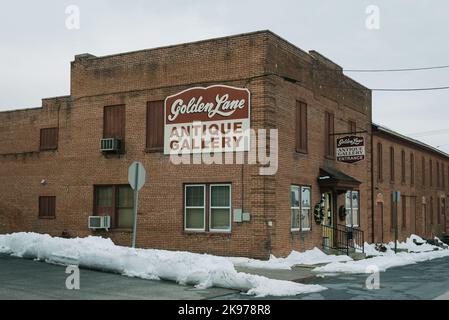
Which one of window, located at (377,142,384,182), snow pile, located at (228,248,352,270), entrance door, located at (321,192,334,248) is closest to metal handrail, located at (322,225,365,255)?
entrance door, located at (321,192,334,248)

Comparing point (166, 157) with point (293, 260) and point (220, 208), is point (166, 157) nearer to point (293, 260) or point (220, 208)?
point (220, 208)

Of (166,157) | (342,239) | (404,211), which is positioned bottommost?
(342,239)

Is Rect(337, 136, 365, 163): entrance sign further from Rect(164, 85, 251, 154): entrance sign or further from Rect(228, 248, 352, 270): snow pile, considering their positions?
Rect(164, 85, 251, 154): entrance sign

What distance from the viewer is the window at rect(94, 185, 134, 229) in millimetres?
22531

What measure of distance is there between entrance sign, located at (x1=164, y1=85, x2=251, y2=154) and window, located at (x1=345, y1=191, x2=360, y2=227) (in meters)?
8.11

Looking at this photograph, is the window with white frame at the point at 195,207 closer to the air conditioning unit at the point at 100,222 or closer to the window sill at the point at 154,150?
the window sill at the point at 154,150

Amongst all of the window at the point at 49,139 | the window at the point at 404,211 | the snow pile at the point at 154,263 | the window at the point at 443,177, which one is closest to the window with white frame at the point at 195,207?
the snow pile at the point at 154,263

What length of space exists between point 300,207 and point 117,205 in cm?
719

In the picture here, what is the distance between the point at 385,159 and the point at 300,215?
1190 cm

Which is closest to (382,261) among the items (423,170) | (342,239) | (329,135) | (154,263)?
(342,239)

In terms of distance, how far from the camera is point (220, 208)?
67.0ft

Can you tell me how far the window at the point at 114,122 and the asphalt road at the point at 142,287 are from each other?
7.85 metres

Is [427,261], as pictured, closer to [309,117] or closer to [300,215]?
[300,215]

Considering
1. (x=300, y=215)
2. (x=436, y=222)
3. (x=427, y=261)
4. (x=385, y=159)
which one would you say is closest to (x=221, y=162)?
(x=300, y=215)
